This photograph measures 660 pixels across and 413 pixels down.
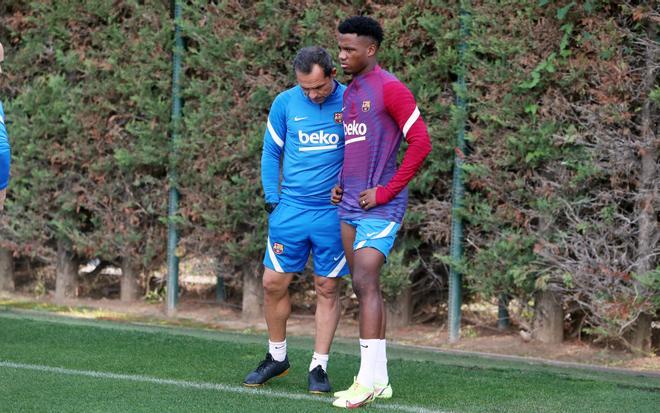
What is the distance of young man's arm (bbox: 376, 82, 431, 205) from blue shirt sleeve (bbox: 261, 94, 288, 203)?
84cm

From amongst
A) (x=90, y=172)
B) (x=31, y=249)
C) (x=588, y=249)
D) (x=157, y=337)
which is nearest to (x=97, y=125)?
(x=90, y=172)

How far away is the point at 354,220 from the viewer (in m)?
6.35

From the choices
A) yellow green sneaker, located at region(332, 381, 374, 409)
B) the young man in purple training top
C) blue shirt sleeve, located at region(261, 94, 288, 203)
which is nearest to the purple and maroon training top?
the young man in purple training top

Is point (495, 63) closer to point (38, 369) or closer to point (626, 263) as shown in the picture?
point (626, 263)

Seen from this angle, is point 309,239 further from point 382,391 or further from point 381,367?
point 382,391

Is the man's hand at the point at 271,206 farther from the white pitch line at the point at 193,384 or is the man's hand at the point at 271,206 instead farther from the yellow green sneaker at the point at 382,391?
the yellow green sneaker at the point at 382,391

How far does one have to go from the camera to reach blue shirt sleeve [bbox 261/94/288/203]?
677cm

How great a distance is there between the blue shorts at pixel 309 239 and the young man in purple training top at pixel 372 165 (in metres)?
0.30

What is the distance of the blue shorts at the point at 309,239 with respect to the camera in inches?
262

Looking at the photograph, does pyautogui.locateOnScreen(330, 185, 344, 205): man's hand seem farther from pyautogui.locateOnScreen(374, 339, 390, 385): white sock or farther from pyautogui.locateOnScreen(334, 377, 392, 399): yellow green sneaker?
pyautogui.locateOnScreen(334, 377, 392, 399): yellow green sneaker

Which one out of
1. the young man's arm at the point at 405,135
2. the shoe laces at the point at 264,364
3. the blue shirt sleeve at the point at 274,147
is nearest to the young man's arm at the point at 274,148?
the blue shirt sleeve at the point at 274,147

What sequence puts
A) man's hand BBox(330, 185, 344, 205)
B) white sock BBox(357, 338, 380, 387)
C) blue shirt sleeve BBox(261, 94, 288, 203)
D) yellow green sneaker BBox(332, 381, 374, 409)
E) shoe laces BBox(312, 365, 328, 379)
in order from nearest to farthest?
1. yellow green sneaker BBox(332, 381, 374, 409)
2. white sock BBox(357, 338, 380, 387)
3. man's hand BBox(330, 185, 344, 205)
4. shoe laces BBox(312, 365, 328, 379)
5. blue shirt sleeve BBox(261, 94, 288, 203)

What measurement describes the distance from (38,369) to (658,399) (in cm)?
395

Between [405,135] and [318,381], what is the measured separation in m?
1.58
